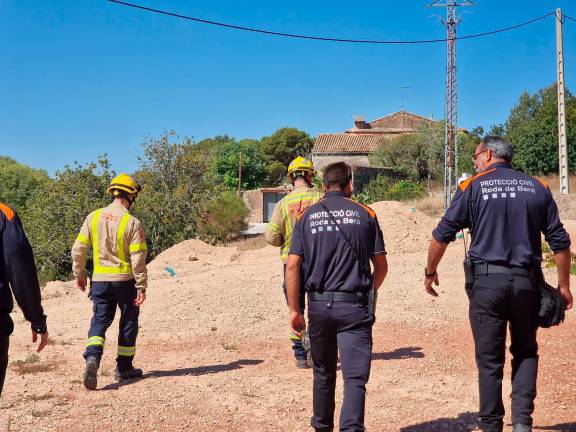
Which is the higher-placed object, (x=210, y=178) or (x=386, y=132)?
(x=386, y=132)

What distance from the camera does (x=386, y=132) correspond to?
205ft

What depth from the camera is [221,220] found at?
2561 cm

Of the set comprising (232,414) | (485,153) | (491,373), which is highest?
(485,153)

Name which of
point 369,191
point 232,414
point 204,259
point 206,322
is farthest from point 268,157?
point 232,414

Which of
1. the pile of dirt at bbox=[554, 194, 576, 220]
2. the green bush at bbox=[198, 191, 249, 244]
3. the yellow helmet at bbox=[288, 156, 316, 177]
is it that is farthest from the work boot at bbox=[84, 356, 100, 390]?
the green bush at bbox=[198, 191, 249, 244]

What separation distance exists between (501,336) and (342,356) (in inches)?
39.3

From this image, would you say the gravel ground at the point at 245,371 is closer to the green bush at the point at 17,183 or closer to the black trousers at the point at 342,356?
the black trousers at the point at 342,356

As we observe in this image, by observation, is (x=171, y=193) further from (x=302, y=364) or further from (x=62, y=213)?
(x=302, y=364)

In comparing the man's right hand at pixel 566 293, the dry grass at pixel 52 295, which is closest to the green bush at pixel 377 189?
the dry grass at pixel 52 295

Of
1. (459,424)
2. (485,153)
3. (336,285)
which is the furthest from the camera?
(459,424)

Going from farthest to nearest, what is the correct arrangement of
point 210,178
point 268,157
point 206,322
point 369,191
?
point 268,157 < point 369,191 < point 210,178 < point 206,322

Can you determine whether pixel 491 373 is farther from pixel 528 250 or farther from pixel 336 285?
pixel 336 285

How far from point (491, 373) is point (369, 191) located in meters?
32.2

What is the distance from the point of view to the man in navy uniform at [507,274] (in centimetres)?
421
